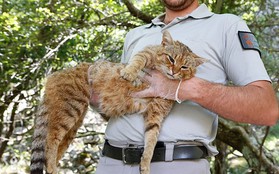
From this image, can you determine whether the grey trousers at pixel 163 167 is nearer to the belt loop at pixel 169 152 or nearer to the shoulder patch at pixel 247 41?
the belt loop at pixel 169 152

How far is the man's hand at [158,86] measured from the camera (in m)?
2.19

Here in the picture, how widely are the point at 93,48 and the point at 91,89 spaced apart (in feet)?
10.3

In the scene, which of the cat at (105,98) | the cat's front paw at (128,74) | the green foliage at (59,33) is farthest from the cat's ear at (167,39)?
the green foliage at (59,33)

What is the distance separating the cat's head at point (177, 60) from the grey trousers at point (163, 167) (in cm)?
46

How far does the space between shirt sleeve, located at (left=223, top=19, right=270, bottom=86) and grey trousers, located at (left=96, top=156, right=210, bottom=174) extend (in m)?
0.49

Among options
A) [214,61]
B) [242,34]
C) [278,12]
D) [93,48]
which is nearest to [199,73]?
[214,61]

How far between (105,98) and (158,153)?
0.57 m

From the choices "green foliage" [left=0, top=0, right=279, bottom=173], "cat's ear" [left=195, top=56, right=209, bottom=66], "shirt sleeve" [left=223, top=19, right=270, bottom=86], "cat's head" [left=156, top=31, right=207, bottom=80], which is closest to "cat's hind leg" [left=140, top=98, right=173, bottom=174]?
"cat's head" [left=156, top=31, right=207, bottom=80]

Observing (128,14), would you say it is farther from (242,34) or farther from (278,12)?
(242,34)

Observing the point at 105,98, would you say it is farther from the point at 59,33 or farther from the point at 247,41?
the point at 59,33

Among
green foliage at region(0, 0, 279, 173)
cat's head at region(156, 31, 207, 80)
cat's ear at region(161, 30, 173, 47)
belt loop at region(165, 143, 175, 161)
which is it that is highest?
cat's ear at region(161, 30, 173, 47)

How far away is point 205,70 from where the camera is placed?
235cm

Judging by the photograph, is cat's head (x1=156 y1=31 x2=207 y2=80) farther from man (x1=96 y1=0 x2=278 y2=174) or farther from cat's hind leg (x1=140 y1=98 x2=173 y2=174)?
cat's hind leg (x1=140 y1=98 x2=173 y2=174)

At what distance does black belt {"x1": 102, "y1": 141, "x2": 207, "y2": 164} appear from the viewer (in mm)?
2201
